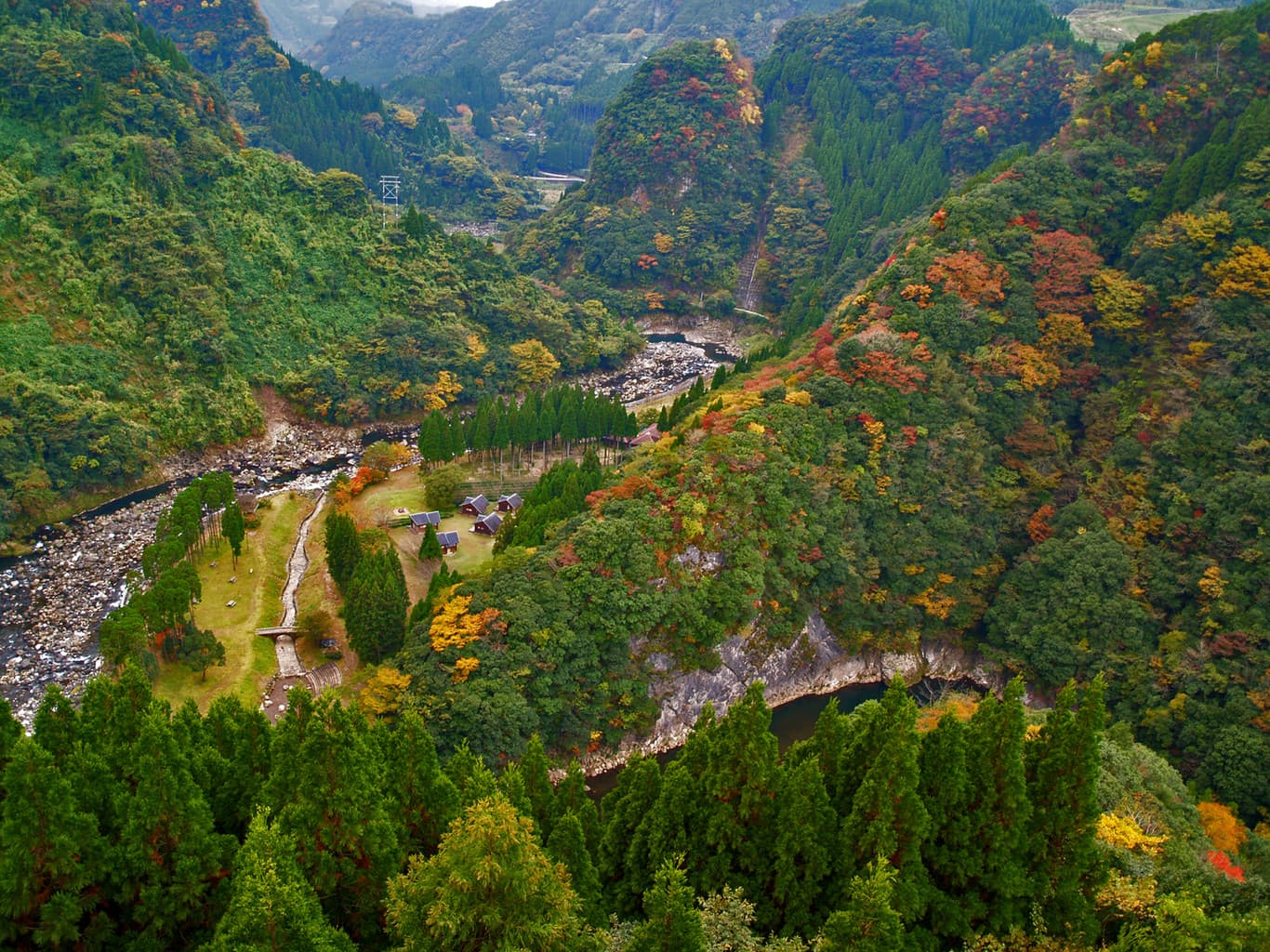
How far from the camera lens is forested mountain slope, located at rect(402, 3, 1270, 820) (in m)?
41.7

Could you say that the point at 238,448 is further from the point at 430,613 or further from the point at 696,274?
the point at 696,274

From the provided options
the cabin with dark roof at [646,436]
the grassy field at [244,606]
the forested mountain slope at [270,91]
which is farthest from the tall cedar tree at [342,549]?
the forested mountain slope at [270,91]

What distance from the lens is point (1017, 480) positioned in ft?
177

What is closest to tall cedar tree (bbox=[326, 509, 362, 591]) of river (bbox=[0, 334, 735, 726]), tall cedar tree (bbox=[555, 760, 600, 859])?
river (bbox=[0, 334, 735, 726])

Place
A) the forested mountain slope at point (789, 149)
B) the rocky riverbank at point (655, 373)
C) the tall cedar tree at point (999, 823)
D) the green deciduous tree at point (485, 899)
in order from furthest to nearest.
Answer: the forested mountain slope at point (789, 149) → the rocky riverbank at point (655, 373) → the tall cedar tree at point (999, 823) → the green deciduous tree at point (485, 899)

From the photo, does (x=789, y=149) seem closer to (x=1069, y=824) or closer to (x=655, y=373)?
(x=655, y=373)

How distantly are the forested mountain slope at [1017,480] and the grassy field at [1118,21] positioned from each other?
64.4 meters

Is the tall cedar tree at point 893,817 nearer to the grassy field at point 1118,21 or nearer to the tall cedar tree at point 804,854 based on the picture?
the tall cedar tree at point 804,854

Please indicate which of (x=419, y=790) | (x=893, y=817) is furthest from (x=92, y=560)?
(x=893, y=817)

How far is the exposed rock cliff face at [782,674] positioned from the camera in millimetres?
43469

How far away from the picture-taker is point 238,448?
2771 inches

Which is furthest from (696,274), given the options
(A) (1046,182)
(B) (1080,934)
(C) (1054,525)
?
(B) (1080,934)

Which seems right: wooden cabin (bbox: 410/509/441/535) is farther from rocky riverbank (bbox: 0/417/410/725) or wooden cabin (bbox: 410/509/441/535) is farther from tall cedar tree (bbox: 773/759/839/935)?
tall cedar tree (bbox: 773/759/839/935)

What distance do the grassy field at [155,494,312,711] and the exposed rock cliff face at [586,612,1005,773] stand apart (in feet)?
55.4
